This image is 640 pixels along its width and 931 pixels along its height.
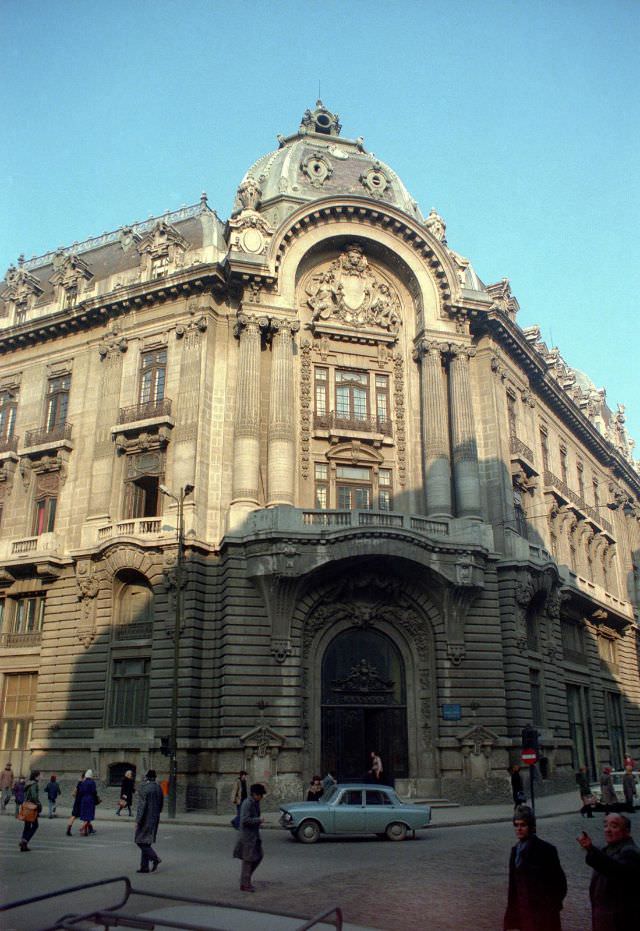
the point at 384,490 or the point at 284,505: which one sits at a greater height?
the point at 384,490

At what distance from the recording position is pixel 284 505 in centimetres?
3272

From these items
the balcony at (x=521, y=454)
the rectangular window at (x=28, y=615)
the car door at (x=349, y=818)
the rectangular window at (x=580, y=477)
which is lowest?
the car door at (x=349, y=818)

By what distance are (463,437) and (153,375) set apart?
46.5 feet

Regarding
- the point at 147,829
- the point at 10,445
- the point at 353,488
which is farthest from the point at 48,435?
the point at 147,829

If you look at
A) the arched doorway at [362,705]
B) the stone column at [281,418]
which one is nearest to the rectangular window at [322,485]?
the stone column at [281,418]

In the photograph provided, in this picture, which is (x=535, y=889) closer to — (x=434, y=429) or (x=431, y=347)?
(x=434, y=429)

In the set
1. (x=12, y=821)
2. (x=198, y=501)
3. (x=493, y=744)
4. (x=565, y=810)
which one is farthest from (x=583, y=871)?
(x=198, y=501)

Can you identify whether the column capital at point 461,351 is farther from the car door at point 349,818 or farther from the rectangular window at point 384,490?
the car door at point 349,818

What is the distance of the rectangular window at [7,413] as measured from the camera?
135 feet

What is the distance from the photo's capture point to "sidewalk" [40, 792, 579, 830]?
84.7 feet

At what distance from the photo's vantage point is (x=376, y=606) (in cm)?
3366

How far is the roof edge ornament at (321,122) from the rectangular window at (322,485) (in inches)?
867

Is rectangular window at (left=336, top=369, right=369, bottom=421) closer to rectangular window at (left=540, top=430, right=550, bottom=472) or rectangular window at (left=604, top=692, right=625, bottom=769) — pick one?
rectangular window at (left=540, top=430, right=550, bottom=472)

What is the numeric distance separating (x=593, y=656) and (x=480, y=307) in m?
22.8
